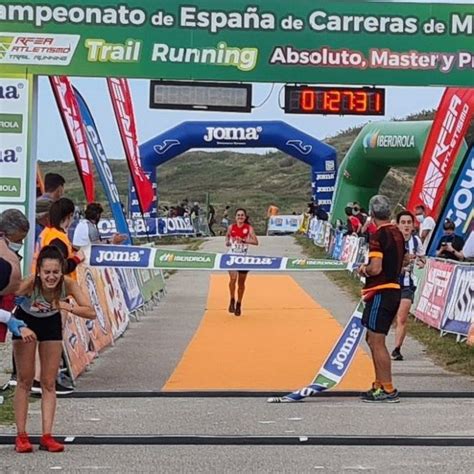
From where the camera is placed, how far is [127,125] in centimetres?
2441

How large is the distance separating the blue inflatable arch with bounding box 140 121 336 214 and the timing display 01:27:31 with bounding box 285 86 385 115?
2549cm

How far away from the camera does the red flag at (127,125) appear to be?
73.8ft

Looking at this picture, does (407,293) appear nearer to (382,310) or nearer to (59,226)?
(382,310)

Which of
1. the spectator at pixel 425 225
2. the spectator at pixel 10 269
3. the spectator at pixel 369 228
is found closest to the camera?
the spectator at pixel 10 269

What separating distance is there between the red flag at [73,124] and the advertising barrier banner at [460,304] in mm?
6476

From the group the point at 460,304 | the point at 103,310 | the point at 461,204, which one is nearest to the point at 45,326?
the point at 103,310

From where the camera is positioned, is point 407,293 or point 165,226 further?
point 165,226

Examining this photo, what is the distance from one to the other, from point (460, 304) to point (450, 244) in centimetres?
302

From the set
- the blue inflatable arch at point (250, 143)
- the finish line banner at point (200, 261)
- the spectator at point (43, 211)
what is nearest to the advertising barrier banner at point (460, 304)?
the finish line banner at point (200, 261)

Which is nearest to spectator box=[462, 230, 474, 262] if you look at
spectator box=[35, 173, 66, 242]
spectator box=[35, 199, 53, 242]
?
spectator box=[35, 173, 66, 242]

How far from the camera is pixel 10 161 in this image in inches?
485

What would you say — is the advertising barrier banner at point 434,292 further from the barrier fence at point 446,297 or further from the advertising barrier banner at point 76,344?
the advertising barrier banner at point 76,344

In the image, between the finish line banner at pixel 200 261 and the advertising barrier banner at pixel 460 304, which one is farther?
the advertising barrier banner at pixel 460 304

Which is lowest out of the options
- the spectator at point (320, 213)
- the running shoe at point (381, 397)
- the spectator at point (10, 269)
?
the spectator at point (320, 213)
